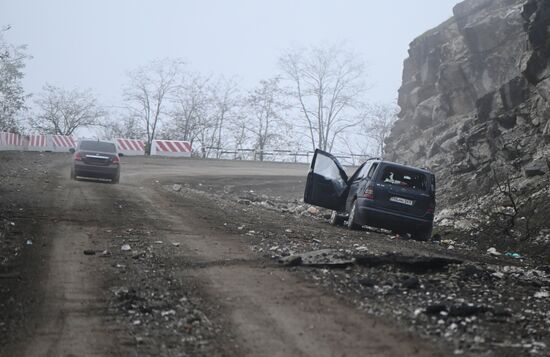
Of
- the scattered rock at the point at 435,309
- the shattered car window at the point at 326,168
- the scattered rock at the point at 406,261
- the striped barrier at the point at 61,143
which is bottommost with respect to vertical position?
the scattered rock at the point at 435,309

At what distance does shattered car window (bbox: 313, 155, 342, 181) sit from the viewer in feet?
51.4

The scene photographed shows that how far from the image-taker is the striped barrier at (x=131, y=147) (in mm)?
47531

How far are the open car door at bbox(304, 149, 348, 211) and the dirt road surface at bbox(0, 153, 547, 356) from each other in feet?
3.33

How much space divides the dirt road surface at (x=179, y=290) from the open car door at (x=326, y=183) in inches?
40.0

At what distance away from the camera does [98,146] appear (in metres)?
24.4

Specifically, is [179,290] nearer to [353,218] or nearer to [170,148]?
[353,218]

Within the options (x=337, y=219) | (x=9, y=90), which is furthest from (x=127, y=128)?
(x=337, y=219)

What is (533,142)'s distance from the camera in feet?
62.6

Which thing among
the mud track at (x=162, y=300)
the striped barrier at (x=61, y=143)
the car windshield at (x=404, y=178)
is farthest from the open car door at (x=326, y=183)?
the striped barrier at (x=61, y=143)

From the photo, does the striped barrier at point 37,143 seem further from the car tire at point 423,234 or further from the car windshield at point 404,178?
the car tire at point 423,234

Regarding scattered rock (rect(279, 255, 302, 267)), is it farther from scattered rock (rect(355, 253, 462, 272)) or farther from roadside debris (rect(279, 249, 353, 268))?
scattered rock (rect(355, 253, 462, 272))

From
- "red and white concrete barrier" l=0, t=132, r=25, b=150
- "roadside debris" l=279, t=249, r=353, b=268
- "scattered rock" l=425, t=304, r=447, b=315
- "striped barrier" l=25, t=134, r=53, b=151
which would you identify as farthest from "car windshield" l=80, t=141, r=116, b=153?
"striped barrier" l=25, t=134, r=53, b=151

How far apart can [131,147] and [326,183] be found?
114ft

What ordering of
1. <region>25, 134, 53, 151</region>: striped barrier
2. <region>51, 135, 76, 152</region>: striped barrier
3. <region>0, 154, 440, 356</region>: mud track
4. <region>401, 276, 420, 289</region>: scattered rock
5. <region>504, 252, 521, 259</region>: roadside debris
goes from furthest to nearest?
<region>51, 135, 76, 152</region>: striped barrier
<region>25, 134, 53, 151</region>: striped barrier
<region>504, 252, 521, 259</region>: roadside debris
<region>401, 276, 420, 289</region>: scattered rock
<region>0, 154, 440, 356</region>: mud track
